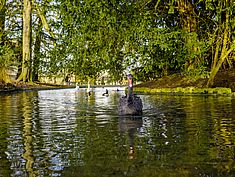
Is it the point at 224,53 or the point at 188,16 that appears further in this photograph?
the point at 188,16

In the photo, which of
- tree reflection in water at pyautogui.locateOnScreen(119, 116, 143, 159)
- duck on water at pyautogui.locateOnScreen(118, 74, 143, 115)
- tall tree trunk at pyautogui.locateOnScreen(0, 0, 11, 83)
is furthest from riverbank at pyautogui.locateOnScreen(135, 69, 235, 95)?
tree reflection in water at pyautogui.locateOnScreen(119, 116, 143, 159)

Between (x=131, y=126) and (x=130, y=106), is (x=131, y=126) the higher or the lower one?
the lower one

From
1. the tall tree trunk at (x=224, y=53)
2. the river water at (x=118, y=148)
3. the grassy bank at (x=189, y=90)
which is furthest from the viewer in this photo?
the grassy bank at (x=189, y=90)

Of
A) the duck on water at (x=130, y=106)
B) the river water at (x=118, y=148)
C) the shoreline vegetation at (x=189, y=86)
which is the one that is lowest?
the river water at (x=118, y=148)

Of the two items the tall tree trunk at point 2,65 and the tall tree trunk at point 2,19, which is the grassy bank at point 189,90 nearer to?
the tall tree trunk at point 2,65

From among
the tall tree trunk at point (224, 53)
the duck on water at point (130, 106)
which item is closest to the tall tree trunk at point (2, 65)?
the tall tree trunk at point (224, 53)

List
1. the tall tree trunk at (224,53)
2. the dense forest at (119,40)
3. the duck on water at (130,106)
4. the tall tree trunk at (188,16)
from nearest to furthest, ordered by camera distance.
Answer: the duck on water at (130,106), the dense forest at (119,40), the tall tree trunk at (224,53), the tall tree trunk at (188,16)

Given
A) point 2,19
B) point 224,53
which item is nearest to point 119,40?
point 224,53

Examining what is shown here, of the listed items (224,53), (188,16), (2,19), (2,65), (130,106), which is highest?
(2,19)

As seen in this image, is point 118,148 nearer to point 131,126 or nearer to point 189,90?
point 131,126

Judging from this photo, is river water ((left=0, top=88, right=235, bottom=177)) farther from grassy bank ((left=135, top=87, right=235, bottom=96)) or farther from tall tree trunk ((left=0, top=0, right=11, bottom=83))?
tall tree trunk ((left=0, top=0, right=11, bottom=83))

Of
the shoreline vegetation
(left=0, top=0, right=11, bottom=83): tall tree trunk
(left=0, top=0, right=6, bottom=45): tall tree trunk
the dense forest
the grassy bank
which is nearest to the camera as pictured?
the dense forest

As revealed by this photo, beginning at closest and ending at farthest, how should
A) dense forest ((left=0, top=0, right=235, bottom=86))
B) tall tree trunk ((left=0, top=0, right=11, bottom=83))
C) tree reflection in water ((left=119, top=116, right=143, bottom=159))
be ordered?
tree reflection in water ((left=119, top=116, right=143, bottom=159))
dense forest ((left=0, top=0, right=235, bottom=86))
tall tree trunk ((left=0, top=0, right=11, bottom=83))

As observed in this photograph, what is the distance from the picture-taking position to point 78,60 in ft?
72.3
